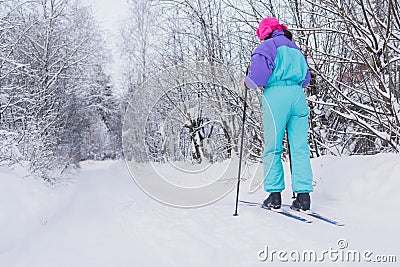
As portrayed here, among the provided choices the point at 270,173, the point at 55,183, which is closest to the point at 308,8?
the point at 270,173

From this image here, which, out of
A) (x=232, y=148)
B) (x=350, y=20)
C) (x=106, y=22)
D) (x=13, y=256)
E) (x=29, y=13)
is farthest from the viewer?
(x=106, y=22)

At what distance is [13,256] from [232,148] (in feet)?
13.9

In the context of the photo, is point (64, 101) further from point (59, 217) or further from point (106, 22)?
point (59, 217)

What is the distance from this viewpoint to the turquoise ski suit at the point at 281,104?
2854 millimetres

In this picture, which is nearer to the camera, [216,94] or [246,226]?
[246,226]

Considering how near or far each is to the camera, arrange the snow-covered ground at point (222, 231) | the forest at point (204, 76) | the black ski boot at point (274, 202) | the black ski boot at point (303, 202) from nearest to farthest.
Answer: the snow-covered ground at point (222, 231)
the black ski boot at point (303, 202)
the black ski boot at point (274, 202)
the forest at point (204, 76)

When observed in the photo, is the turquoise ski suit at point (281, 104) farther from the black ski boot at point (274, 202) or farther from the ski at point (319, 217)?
the ski at point (319, 217)

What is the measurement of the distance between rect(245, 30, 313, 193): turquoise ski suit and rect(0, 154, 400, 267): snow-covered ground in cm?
37

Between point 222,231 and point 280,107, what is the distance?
3.58 ft

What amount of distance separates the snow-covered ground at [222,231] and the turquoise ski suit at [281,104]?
1.21 ft

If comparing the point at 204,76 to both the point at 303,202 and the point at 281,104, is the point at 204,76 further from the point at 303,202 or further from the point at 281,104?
the point at 303,202

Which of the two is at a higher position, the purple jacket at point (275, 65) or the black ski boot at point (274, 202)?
the purple jacket at point (275, 65)

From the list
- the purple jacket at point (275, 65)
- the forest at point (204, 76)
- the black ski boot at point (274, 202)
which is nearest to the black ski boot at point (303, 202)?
the black ski boot at point (274, 202)

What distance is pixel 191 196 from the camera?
13.5ft
